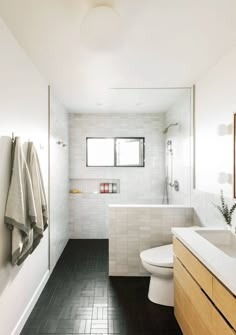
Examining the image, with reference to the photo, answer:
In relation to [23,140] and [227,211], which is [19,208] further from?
[227,211]

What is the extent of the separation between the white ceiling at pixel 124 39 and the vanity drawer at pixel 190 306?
1764 millimetres

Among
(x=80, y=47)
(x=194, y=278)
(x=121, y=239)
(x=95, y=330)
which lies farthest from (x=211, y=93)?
(x=95, y=330)

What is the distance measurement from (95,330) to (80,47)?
243 cm

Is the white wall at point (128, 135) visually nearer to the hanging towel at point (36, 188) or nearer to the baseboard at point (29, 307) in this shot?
the baseboard at point (29, 307)

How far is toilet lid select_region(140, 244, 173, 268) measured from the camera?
230 centimetres

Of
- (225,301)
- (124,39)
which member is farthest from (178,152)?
(225,301)

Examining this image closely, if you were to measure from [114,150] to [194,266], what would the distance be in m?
3.10

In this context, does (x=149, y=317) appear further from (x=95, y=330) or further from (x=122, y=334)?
(x=95, y=330)

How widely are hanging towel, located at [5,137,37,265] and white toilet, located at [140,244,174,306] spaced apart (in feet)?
4.02

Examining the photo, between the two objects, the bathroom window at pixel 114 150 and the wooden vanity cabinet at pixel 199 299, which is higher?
the bathroom window at pixel 114 150

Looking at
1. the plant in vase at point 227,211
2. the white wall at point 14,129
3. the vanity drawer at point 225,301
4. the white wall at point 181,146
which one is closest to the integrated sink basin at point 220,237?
the plant in vase at point 227,211

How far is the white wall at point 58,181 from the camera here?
3.12 meters

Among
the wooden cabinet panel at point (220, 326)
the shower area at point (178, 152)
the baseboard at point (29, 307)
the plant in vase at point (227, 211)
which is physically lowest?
the baseboard at point (29, 307)

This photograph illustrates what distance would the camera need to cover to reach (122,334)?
196 cm
